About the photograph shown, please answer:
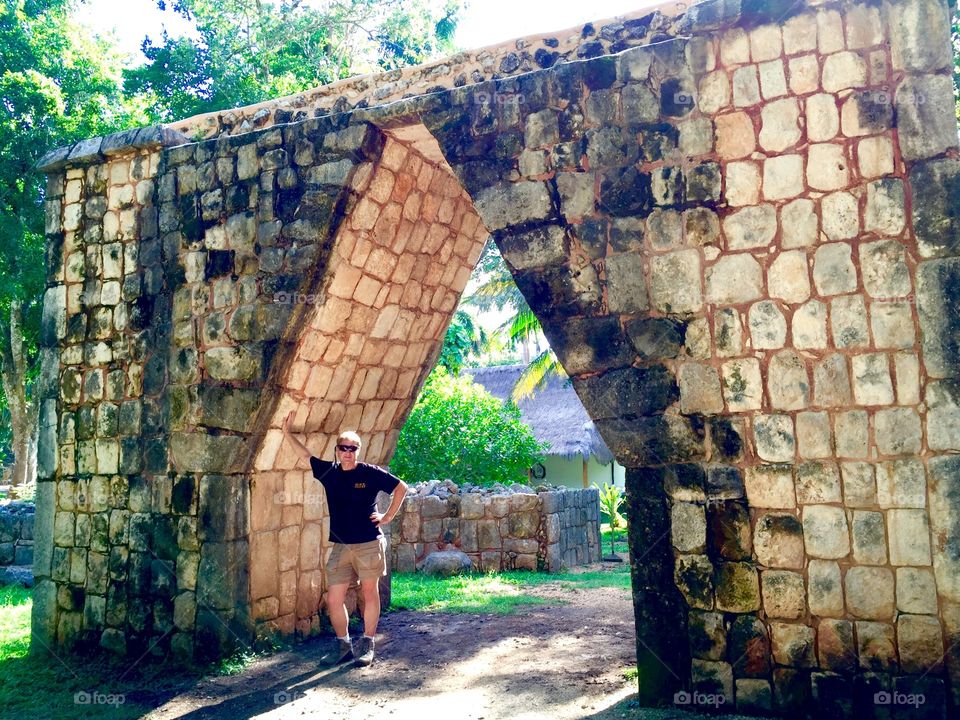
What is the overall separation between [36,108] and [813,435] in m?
13.3

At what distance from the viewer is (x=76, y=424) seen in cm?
664

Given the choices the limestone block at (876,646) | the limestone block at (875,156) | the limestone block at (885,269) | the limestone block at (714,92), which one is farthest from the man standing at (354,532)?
the limestone block at (875,156)

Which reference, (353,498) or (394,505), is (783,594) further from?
(353,498)

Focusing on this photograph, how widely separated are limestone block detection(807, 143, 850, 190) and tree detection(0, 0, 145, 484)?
12.2 meters

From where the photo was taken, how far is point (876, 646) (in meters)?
4.18

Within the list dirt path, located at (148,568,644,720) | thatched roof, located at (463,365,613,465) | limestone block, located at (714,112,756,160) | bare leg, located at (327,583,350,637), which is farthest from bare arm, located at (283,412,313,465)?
thatched roof, located at (463,365,613,465)

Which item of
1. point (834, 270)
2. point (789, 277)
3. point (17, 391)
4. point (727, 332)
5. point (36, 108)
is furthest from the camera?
point (17, 391)

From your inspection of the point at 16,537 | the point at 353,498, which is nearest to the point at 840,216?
the point at 353,498

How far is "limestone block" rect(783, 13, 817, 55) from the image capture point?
4.47 metres

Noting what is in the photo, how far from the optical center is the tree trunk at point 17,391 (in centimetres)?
1617

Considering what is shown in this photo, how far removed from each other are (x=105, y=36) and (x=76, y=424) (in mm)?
13320

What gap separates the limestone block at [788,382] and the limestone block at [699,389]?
281 millimetres

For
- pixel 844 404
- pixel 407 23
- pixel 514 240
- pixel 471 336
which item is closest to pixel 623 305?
pixel 514 240

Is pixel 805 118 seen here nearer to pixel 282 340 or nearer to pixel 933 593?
pixel 933 593
